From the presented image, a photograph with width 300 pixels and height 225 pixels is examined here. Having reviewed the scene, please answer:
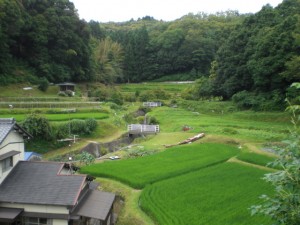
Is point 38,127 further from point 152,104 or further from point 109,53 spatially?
point 109,53

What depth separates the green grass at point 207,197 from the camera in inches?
538

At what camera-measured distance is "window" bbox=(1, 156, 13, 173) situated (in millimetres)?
14138

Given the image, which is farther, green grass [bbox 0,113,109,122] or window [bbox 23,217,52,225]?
green grass [bbox 0,113,109,122]

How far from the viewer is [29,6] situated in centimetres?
5622

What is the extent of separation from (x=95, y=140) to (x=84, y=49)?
35289 millimetres

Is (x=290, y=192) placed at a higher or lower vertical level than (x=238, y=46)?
lower

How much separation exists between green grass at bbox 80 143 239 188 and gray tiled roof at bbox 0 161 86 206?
5481 mm

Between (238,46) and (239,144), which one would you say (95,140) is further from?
(238,46)

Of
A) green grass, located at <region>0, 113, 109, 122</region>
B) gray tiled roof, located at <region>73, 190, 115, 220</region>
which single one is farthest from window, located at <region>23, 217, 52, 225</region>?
green grass, located at <region>0, 113, 109, 122</region>

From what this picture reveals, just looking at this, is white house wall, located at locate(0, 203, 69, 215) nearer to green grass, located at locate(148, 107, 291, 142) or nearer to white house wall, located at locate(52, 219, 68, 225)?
white house wall, located at locate(52, 219, 68, 225)

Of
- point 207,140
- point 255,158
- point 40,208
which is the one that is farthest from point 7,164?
point 207,140

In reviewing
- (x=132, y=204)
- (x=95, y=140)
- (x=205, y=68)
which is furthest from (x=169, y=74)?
(x=132, y=204)

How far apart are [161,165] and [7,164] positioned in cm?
1051

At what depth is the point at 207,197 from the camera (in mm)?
16016
